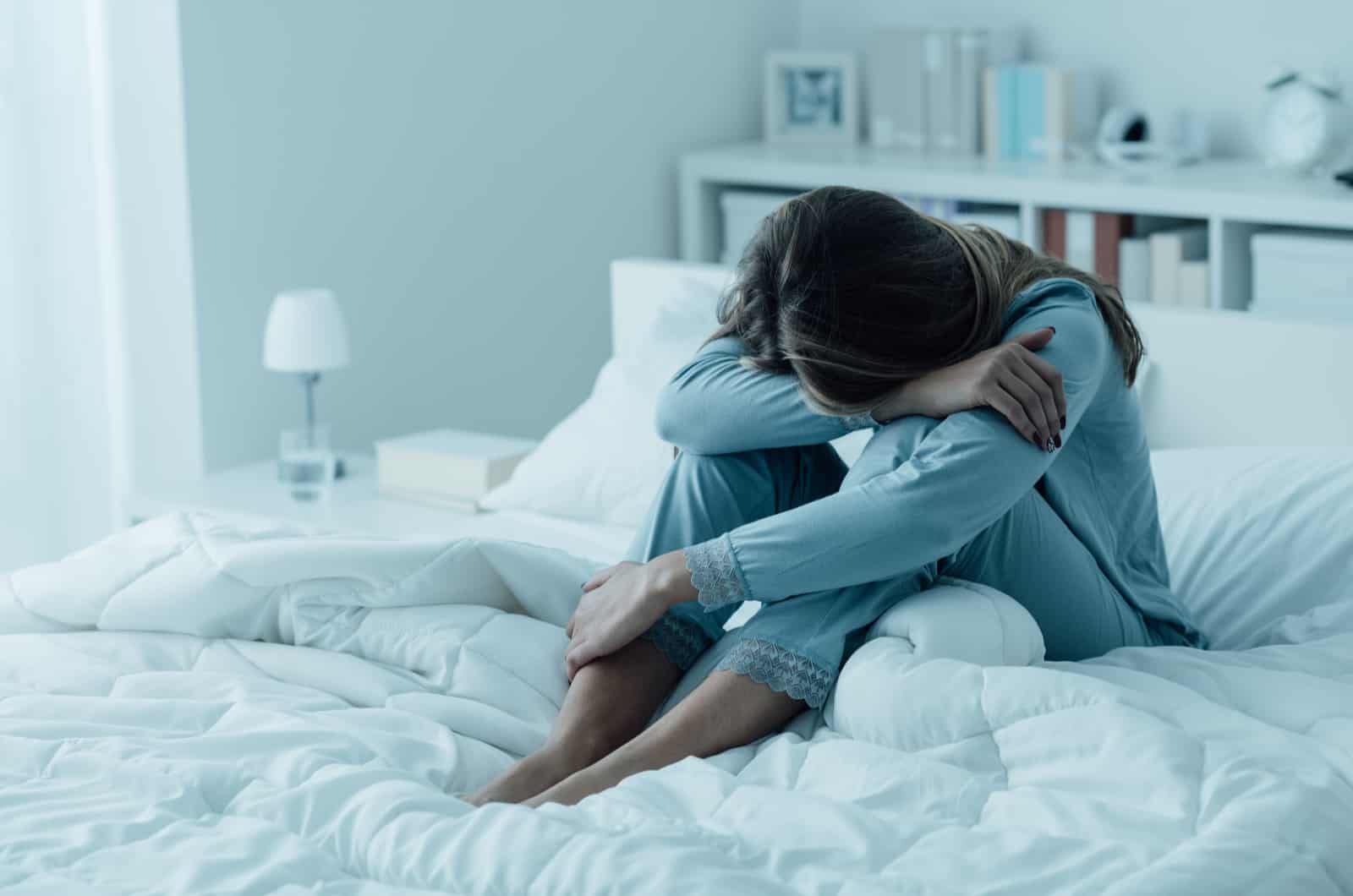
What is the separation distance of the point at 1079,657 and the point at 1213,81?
6.97ft

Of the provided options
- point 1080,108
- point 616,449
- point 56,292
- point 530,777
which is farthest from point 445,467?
point 1080,108

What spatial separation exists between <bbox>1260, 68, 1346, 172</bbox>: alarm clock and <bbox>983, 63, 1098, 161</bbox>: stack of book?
437 mm

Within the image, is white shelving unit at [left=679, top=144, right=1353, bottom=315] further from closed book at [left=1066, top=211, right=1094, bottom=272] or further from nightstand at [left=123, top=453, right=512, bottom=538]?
nightstand at [left=123, top=453, right=512, bottom=538]

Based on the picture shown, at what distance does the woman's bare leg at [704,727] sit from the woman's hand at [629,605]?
0.09 m

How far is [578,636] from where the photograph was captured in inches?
60.2

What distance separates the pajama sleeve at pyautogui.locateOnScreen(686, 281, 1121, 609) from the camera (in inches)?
55.9

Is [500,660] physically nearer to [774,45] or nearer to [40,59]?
[40,59]

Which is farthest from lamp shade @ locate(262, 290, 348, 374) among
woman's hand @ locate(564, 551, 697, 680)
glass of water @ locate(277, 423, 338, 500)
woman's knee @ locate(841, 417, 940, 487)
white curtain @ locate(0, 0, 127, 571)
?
woman's knee @ locate(841, 417, 940, 487)

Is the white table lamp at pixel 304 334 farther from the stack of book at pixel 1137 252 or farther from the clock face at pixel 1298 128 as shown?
the clock face at pixel 1298 128

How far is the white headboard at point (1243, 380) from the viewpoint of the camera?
2146mm

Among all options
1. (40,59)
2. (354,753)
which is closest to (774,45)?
(40,59)

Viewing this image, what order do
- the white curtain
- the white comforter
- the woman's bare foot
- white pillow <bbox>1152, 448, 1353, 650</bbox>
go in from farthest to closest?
the white curtain
white pillow <bbox>1152, 448, 1353, 650</bbox>
the woman's bare foot
the white comforter

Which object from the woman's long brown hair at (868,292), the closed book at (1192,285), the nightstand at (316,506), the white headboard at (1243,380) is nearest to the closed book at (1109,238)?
the closed book at (1192,285)

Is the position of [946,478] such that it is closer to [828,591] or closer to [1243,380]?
[828,591]
